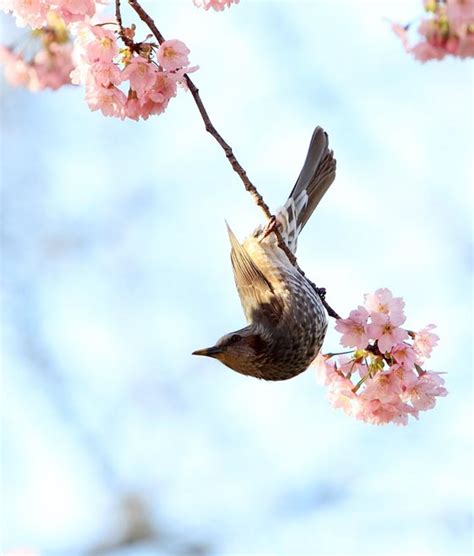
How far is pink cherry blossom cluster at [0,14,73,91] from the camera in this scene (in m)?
4.29

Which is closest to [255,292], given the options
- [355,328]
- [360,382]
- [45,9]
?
[360,382]

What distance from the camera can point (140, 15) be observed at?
2541 millimetres

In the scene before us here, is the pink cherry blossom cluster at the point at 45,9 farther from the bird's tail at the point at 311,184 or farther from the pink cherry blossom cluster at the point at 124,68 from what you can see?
the bird's tail at the point at 311,184

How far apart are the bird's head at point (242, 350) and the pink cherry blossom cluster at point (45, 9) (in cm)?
133

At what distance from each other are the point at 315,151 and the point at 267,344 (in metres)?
1.21

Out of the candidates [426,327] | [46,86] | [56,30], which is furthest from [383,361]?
[46,86]

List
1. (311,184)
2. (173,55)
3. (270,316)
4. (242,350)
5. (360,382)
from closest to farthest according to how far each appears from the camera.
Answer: (173,55), (360,382), (242,350), (270,316), (311,184)

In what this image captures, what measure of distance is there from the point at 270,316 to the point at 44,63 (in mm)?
1808

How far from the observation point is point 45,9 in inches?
115

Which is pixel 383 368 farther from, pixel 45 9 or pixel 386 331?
pixel 45 9

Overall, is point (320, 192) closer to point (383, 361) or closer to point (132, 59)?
point (383, 361)

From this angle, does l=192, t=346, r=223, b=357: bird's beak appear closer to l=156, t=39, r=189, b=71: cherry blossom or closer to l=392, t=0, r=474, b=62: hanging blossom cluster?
l=156, t=39, r=189, b=71: cherry blossom

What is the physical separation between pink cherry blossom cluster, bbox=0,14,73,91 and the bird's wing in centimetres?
121

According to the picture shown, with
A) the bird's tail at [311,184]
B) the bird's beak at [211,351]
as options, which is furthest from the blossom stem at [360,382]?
the bird's tail at [311,184]
